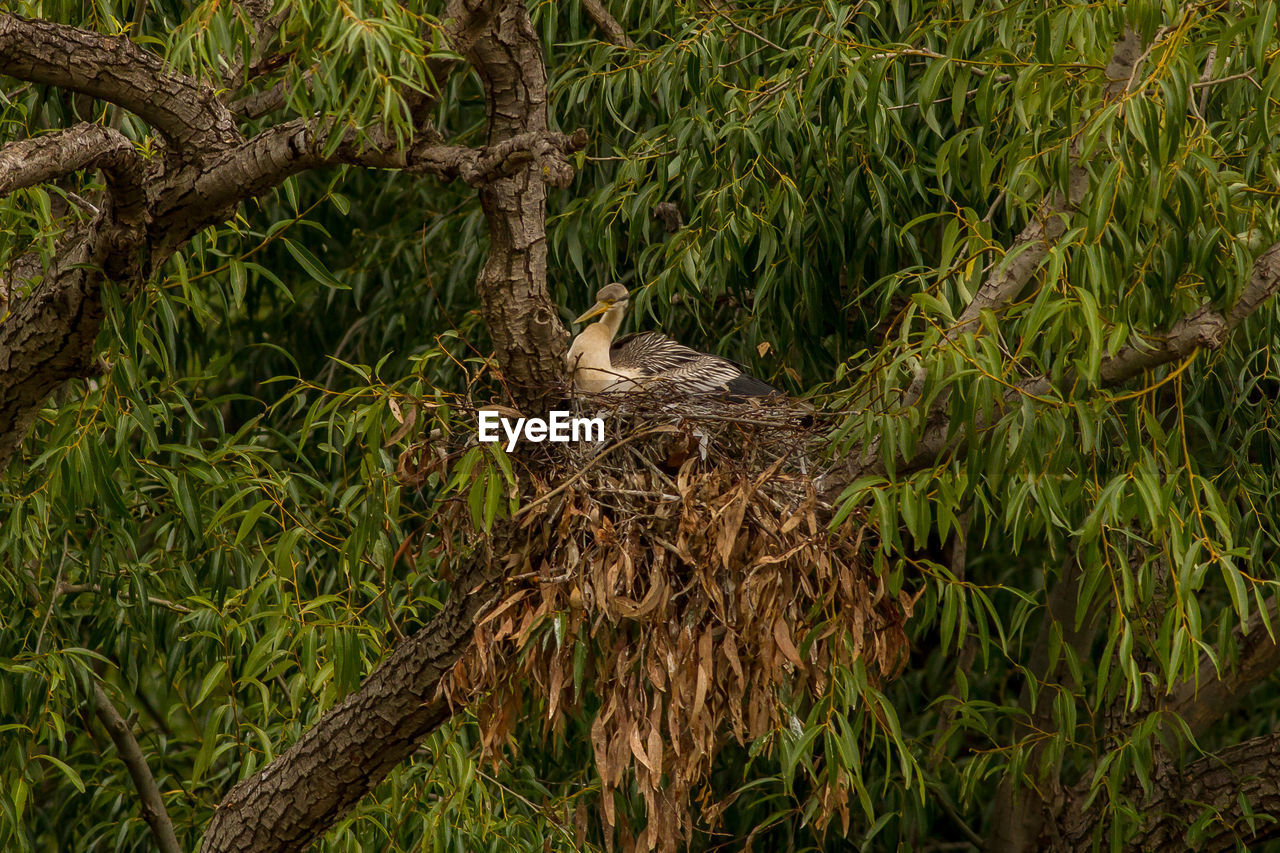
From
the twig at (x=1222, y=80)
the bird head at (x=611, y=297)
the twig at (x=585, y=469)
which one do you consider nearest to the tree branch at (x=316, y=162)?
the twig at (x=585, y=469)

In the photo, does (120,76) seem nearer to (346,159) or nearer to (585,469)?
(346,159)

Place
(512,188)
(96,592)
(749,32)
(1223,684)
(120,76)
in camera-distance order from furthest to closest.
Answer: (1223,684) < (749,32) < (96,592) < (120,76) < (512,188)

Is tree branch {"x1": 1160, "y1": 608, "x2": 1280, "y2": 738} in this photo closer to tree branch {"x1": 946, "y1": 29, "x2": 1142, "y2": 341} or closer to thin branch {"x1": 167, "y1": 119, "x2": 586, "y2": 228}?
tree branch {"x1": 946, "y1": 29, "x2": 1142, "y2": 341}

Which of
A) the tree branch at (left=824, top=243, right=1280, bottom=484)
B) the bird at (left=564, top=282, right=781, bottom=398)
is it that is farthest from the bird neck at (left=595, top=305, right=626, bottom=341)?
the tree branch at (left=824, top=243, right=1280, bottom=484)

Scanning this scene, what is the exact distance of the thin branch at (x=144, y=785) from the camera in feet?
17.5

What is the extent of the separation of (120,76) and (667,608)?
1.75 metres

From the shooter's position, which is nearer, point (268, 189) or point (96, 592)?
point (268, 189)

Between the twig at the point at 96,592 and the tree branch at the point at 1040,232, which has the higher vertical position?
the tree branch at the point at 1040,232

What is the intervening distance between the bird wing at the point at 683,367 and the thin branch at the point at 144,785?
1991mm

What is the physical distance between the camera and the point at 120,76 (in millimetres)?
3779

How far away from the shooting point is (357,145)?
3664 mm

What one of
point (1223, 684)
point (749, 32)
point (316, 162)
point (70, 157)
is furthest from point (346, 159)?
point (1223, 684)

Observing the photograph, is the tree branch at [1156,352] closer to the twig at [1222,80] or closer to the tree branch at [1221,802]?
the twig at [1222,80]

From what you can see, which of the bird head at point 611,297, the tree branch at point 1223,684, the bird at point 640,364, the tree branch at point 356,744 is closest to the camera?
the tree branch at point 356,744
